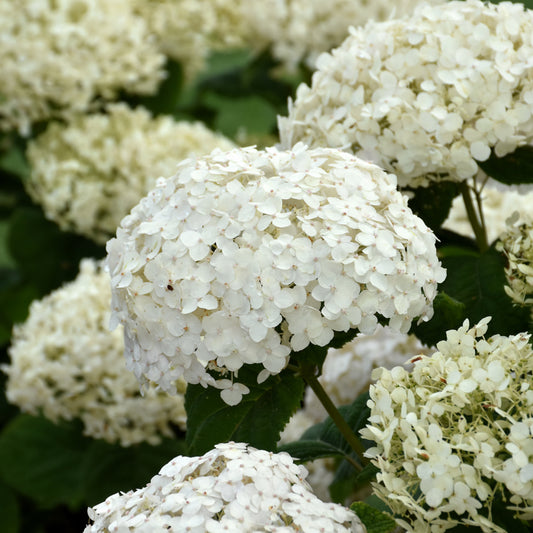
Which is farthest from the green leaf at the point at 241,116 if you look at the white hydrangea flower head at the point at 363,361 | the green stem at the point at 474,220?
the green stem at the point at 474,220

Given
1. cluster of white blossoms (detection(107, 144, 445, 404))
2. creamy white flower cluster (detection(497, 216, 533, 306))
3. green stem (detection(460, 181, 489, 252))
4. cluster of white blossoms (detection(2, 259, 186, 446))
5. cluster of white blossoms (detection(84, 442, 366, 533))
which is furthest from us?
cluster of white blossoms (detection(2, 259, 186, 446))

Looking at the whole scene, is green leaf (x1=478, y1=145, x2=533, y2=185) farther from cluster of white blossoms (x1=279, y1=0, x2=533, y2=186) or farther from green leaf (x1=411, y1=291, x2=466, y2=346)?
green leaf (x1=411, y1=291, x2=466, y2=346)

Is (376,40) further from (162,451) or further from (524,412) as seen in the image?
(162,451)

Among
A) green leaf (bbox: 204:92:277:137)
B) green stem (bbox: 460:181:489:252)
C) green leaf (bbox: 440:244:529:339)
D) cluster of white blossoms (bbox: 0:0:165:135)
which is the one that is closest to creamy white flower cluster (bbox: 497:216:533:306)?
green leaf (bbox: 440:244:529:339)

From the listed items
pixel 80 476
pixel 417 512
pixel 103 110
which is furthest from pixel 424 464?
pixel 103 110

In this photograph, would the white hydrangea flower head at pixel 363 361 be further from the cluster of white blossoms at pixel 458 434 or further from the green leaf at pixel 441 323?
the cluster of white blossoms at pixel 458 434
